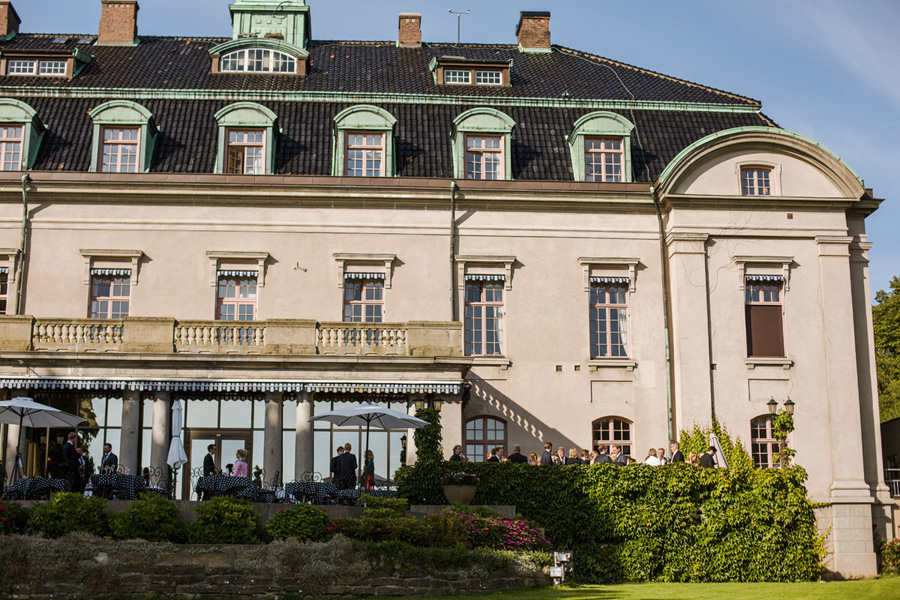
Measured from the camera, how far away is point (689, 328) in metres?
28.9

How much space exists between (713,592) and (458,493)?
560 cm

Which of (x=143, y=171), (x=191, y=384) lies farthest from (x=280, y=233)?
(x=191, y=384)

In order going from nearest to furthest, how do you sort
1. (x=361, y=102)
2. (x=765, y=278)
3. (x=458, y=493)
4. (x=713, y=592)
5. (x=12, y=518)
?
(x=12, y=518) → (x=713, y=592) → (x=458, y=493) → (x=765, y=278) → (x=361, y=102)

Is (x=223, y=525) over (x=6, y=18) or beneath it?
beneath

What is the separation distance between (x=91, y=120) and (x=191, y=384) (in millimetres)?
9730

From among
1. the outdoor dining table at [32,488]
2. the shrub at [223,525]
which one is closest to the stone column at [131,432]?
the outdoor dining table at [32,488]

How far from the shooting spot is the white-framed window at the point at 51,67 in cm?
3262

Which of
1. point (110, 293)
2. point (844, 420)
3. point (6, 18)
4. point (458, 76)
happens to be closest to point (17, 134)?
point (110, 293)

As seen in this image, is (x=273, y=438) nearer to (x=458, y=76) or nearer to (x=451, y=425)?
(x=451, y=425)

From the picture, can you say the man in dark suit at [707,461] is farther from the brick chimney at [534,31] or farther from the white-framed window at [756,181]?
the brick chimney at [534,31]

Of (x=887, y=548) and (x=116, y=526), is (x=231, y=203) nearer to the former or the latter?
(x=116, y=526)

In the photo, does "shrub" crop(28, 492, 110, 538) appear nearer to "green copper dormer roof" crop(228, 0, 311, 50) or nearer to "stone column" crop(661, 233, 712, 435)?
"stone column" crop(661, 233, 712, 435)

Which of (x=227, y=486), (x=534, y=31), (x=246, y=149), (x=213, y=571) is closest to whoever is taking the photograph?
(x=213, y=571)

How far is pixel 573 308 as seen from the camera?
96.9 ft
